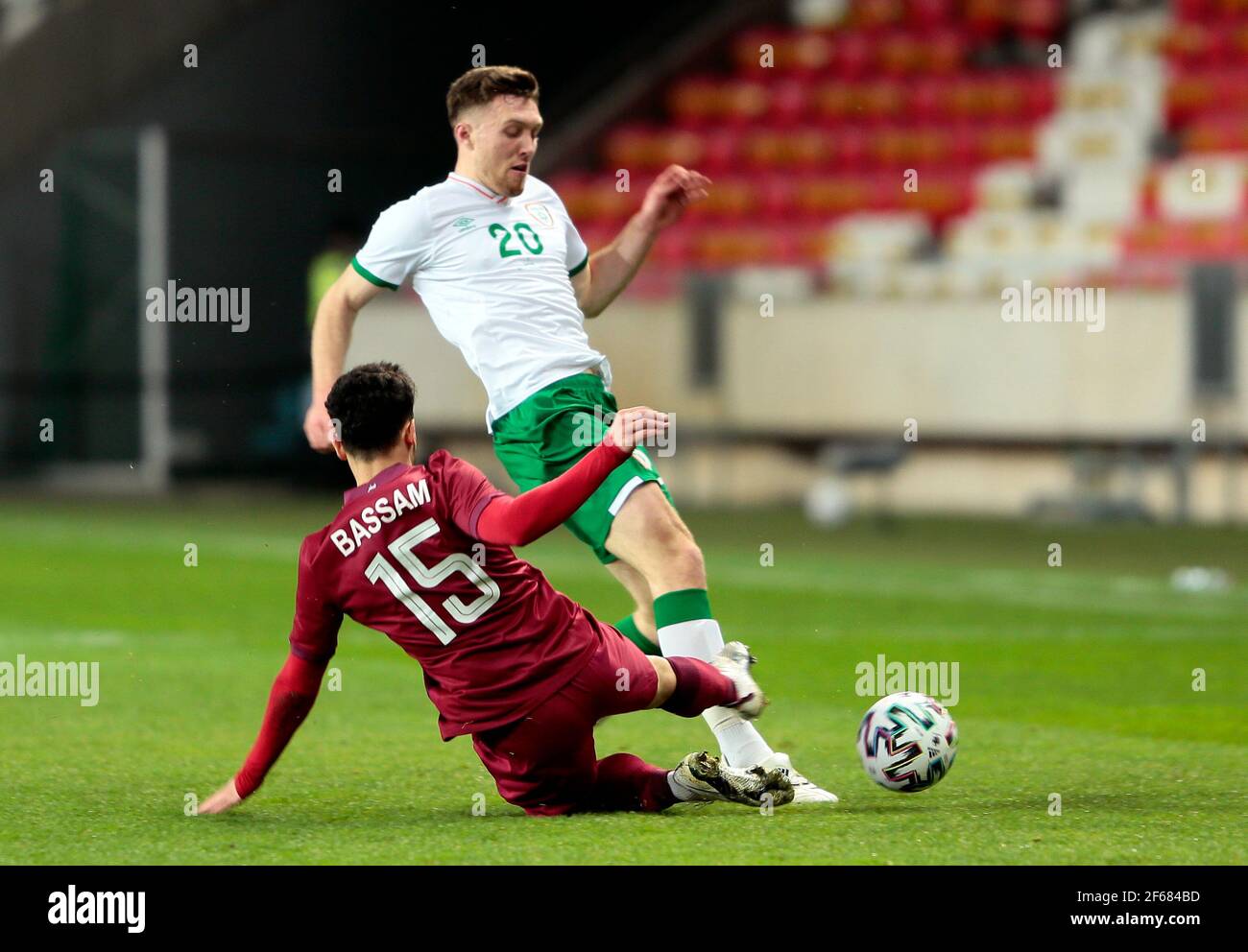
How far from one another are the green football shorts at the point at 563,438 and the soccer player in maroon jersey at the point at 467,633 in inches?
19.7

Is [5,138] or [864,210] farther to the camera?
[5,138]

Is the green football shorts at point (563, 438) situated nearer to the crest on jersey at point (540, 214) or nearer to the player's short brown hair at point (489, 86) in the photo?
the crest on jersey at point (540, 214)

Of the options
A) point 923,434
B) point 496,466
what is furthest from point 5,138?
point 923,434

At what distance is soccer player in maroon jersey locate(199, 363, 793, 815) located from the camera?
4836mm

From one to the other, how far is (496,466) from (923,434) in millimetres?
3529

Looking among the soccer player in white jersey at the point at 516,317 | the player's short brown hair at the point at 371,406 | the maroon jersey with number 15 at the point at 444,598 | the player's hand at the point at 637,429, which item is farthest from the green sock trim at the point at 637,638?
the player's hand at the point at 637,429

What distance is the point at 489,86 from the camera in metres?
5.78

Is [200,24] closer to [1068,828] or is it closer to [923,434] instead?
[923,434]

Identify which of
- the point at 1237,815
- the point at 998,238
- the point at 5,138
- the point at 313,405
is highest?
the point at 5,138

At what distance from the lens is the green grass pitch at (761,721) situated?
15.6 feet

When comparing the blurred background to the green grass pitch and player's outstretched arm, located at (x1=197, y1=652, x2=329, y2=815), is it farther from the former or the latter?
player's outstretched arm, located at (x1=197, y1=652, x2=329, y2=815)

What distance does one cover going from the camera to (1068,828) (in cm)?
491

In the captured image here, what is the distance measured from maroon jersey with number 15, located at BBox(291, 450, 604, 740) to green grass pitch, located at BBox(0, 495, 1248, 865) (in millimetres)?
334
